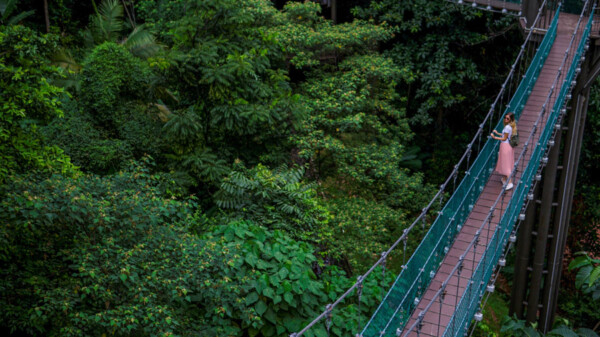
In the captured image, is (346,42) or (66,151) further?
(346,42)

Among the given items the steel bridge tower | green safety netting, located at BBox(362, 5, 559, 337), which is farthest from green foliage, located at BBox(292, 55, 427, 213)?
green safety netting, located at BBox(362, 5, 559, 337)

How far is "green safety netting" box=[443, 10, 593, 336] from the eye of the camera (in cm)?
699

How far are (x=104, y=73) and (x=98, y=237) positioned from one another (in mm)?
4787

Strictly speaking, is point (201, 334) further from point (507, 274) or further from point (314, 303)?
point (507, 274)

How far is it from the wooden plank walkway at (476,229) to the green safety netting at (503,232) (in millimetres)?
131

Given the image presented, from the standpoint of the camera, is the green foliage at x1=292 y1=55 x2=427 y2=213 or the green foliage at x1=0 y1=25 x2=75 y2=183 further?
the green foliage at x1=292 y1=55 x2=427 y2=213

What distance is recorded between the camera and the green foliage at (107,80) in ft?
35.0

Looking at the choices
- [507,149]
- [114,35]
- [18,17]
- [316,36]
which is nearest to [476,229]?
[507,149]

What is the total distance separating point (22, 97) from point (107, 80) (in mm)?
4052

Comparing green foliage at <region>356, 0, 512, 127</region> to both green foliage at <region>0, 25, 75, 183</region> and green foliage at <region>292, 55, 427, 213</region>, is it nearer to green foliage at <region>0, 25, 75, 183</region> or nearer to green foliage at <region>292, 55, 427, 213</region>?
green foliage at <region>292, 55, 427, 213</region>

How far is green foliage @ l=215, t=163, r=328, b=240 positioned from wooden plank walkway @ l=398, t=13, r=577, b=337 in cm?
241

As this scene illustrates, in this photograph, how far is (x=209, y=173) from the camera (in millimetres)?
10062

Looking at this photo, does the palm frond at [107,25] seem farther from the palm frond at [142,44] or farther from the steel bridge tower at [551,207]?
the steel bridge tower at [551,207]

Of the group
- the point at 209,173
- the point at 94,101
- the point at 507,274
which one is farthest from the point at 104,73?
the point at 507,274
